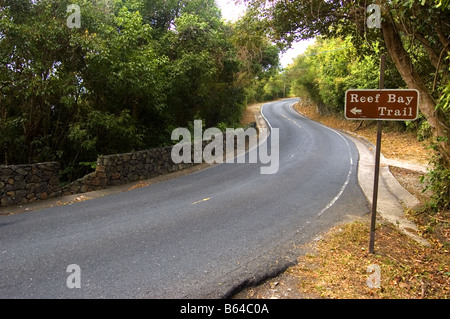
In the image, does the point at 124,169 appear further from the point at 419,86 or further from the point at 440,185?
the point at 440,185

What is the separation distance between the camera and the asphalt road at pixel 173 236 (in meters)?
4.42

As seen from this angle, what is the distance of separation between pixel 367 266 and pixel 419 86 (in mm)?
4845

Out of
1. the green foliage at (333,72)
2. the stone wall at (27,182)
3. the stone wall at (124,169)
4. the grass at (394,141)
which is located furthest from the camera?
the green foliage at (333,72)

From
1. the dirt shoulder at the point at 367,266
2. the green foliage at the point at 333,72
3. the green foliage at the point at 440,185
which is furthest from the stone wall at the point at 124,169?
the green foliage at the point at 333,72

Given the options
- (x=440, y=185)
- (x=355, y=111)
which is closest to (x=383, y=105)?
(x=355, y=111)

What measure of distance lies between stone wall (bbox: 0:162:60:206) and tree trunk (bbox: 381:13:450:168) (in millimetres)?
10275

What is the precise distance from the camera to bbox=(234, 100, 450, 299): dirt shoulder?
4.21m

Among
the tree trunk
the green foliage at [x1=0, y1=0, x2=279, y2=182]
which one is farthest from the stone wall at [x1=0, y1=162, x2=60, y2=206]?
the tree trunk

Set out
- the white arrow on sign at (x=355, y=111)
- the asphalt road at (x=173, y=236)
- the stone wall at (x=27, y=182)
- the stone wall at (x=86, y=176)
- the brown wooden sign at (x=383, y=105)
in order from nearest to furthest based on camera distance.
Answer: the asphalt road at (x=173, y=236) < the brown wooden sign at (x=383, y=105) < the white arrow on sign at (x=355, y=111) < the stone wall at (x=27, y=182) < the stone wall at (x=86, y=176)

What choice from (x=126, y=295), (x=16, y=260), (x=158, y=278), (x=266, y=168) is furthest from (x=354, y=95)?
(x=266, y=168)

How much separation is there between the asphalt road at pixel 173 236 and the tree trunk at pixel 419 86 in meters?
2.55

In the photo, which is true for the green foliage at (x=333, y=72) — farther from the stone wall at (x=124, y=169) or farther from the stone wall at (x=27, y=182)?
the stone wall at (x=27, y=182)

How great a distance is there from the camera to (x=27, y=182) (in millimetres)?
9250

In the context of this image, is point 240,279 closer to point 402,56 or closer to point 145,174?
point 402,56
